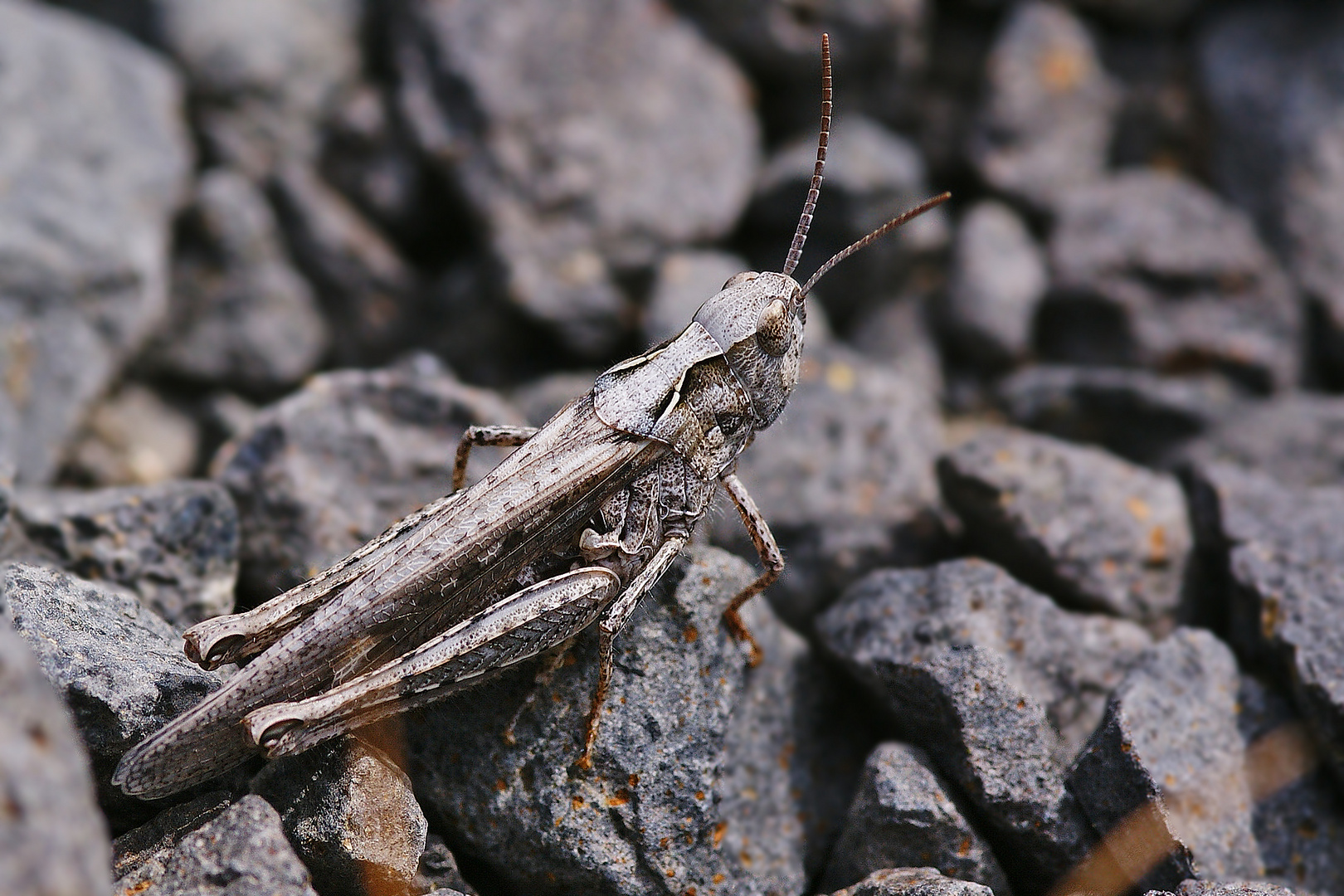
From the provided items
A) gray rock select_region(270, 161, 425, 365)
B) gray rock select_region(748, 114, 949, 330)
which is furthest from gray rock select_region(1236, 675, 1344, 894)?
gray rock select_region(270, 161, 425, 365)

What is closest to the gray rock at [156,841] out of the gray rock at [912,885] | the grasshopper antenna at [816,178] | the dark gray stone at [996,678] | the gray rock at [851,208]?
the gray rock at [912,885]

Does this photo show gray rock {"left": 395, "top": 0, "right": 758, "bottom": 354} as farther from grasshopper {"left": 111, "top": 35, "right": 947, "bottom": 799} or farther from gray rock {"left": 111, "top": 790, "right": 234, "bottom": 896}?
gray rock {"left": 111, "top": 790, "right": 234, "bottom": 896}

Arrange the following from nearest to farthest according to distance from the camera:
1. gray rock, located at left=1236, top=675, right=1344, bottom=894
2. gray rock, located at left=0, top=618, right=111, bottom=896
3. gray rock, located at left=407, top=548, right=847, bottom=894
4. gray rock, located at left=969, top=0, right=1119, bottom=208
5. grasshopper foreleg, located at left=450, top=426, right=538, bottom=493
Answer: gray rock, located at left=0, top=618, right=111, bottom=896 → gray rock, located at left=407, top=548, right=847, bottom=894 → gray rock, located at left=1236, top=675, right=1344, bottom=894 → grasshopper foreleg, located at left=450, top=426, right=538, bottom=493 → gray rock, located at left=969, top=0, right=1119, bottom=208

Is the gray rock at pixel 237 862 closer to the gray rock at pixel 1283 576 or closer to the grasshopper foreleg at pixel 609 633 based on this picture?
the grasshopper foreleg at pixel 609 633

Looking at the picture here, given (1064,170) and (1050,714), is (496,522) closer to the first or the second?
(1050,714)

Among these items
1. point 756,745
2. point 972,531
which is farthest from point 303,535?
point 972,531

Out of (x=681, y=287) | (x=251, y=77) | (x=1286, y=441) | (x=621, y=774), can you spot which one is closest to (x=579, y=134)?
(x=681, y=287)
